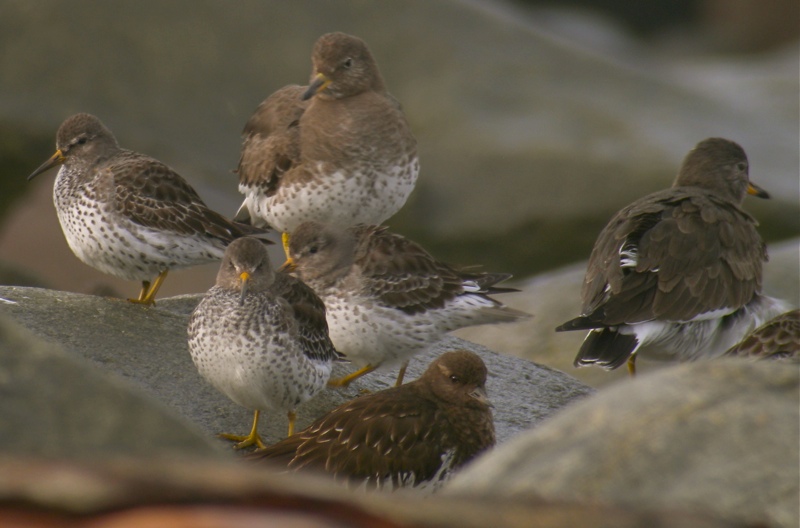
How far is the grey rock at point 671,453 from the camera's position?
3035mm

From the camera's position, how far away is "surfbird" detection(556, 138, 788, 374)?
22.8ft

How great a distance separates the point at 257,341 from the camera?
5965mm

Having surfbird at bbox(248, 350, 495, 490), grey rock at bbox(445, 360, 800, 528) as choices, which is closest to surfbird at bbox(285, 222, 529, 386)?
surfbird at bbox(248, 350, 495, 490)

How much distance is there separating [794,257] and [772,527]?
25.6 feet

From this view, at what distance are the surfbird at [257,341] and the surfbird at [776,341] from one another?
2.25 m

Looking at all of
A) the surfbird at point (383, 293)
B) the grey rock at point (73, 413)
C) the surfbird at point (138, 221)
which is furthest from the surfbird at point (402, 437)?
the grey rock at point (73, 413)

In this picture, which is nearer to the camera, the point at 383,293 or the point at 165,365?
the point at 165,365

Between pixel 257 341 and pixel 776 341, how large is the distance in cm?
275

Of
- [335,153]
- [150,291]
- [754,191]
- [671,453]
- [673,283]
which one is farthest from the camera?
[754,191]

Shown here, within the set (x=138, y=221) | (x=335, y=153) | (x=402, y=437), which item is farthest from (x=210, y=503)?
(x=335, y=153)

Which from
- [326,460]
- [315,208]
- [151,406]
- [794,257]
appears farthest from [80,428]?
[794,257]

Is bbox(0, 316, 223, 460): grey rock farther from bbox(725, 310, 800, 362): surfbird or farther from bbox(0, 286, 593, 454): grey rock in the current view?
bbox(725, 310, 800, 362): surfbird

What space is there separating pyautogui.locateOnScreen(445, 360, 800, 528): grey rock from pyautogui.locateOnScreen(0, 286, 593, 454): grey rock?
10.4 ft

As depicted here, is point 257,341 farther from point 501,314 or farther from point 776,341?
point 776,341
